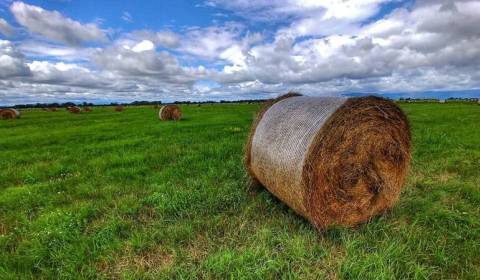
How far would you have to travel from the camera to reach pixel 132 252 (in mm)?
4770

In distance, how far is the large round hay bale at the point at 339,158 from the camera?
205 inches

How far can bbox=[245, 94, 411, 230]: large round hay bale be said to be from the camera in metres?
5.21

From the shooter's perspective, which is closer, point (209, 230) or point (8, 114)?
point (209, 230)

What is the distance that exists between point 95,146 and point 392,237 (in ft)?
39.5

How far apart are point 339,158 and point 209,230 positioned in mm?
2443

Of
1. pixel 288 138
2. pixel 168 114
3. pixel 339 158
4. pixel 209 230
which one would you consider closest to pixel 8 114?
pixel 168 114

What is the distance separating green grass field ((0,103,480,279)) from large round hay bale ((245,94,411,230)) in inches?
15.1

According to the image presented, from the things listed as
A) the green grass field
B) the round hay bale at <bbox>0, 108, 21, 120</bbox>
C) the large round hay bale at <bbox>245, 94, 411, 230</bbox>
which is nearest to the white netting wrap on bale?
the large round hay bale at <bbox>245, 94, 411, 230</bbox>

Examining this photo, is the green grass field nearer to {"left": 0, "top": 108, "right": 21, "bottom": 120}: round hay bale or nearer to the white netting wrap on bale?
the white netting wrap on bale

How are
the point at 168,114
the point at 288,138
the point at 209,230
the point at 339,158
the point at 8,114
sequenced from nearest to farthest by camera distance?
the point at 209,230 < the point at 339,158 < the point at 288,138 < the point at 168,114 < the point at 8,114

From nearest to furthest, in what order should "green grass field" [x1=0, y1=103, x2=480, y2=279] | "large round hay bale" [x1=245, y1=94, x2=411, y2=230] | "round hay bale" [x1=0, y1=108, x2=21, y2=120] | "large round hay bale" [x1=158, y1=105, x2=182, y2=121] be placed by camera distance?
"green grass field" [x1=0, y1=103, x2=480, y2=279], "large round hay bale" [x1=245, y1=94, x2=411, y2=230], "large round hay bale" [x1=158, y1=105, x2=182, y2=121], "round hay bale" [x1=0, y1=108, x2=21, y2=120]

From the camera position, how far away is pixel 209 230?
5.34 meters

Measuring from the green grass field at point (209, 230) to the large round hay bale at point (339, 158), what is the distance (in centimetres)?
38

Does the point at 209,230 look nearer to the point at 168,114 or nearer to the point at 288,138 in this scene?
the point at 288,138
